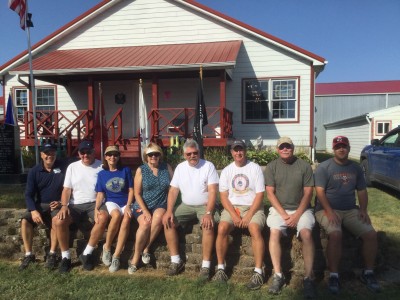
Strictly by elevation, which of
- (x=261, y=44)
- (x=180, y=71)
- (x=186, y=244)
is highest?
(x=261, y=44)

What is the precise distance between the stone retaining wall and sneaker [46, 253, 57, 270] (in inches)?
9.0

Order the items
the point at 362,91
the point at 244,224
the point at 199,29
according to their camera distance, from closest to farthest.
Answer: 1. the point at 244,224
2. the point at 199,29
3. the point at 362,91

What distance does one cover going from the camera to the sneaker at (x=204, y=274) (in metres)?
3.74

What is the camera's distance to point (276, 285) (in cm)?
Answer: 347

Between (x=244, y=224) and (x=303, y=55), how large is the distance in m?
9.26

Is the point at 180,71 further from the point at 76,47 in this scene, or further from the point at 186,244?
the point at 186,244

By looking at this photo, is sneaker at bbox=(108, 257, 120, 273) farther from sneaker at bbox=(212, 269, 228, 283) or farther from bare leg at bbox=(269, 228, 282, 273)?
bare leg at bbox=(269, 228, 282, 273)

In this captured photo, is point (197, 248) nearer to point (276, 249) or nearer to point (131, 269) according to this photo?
point (131, 269)

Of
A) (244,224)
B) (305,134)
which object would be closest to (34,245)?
(244,224)

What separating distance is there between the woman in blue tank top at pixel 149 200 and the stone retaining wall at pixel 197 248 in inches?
8.4

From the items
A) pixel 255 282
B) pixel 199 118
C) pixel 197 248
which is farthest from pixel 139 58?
pixel 255 282

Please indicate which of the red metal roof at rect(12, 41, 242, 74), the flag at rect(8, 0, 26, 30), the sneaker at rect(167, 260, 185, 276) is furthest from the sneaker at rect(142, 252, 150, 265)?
the flag at rect(8, 0, 26, 30)

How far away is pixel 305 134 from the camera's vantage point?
39.8ft

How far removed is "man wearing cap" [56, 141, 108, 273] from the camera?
4.12 metres
